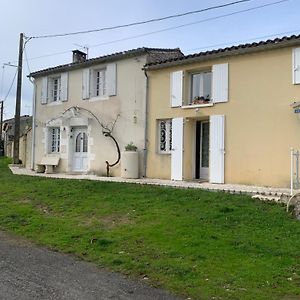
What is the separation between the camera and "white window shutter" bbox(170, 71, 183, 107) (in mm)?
14859

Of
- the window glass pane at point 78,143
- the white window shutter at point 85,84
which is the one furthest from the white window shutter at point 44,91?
the window glass pane at point 78,143

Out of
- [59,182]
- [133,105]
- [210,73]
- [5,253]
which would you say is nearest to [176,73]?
[210,73]

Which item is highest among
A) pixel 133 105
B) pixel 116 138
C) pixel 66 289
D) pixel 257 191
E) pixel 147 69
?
pixel 147 69

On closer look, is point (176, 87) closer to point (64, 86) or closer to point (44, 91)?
point (64, 86)

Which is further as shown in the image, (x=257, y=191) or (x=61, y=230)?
(x=257, y=191)

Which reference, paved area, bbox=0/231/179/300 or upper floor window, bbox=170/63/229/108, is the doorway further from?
paved area, bbox=0/231/179/300

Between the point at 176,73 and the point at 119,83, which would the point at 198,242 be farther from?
the point at 119,83

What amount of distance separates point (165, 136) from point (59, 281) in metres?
10.4

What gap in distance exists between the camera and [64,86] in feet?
62.0

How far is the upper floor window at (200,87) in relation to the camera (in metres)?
14.5

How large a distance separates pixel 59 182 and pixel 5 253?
25.1 ft

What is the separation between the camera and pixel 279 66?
41.0 feet

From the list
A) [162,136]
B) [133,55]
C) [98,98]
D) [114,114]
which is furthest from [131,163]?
[133,55]

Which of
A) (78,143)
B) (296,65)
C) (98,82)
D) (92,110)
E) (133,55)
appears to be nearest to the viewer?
(296,65)
